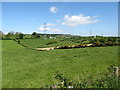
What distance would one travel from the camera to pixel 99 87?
149 inches

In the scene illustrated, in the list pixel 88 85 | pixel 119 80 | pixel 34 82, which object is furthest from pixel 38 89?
pixel 119 80

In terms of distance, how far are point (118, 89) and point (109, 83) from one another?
324 mm

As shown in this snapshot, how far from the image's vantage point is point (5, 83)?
15.7 ft

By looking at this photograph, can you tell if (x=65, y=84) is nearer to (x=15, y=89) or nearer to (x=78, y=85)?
(x=78, y=85)

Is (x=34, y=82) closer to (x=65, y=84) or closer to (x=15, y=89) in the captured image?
(x=15, y=89)

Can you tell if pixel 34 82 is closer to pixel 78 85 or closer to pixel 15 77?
pixel 15 77

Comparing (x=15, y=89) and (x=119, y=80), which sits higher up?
(x=119, y=80)

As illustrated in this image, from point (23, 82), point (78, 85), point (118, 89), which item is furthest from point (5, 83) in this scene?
point (118, 89)

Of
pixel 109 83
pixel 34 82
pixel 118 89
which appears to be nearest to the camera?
pixel 118 89

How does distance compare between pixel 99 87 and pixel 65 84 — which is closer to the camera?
pixel 99 87

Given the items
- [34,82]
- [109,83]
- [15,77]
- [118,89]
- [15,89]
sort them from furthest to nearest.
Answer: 1. [15,77]
2. [34,82]
3. [15,89]
4. [109,83]
5. [118,89]

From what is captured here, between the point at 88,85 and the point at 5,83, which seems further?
the point at 5,83

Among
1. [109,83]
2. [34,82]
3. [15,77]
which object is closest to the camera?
[109,83]

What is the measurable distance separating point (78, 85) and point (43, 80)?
1480 millimetres
